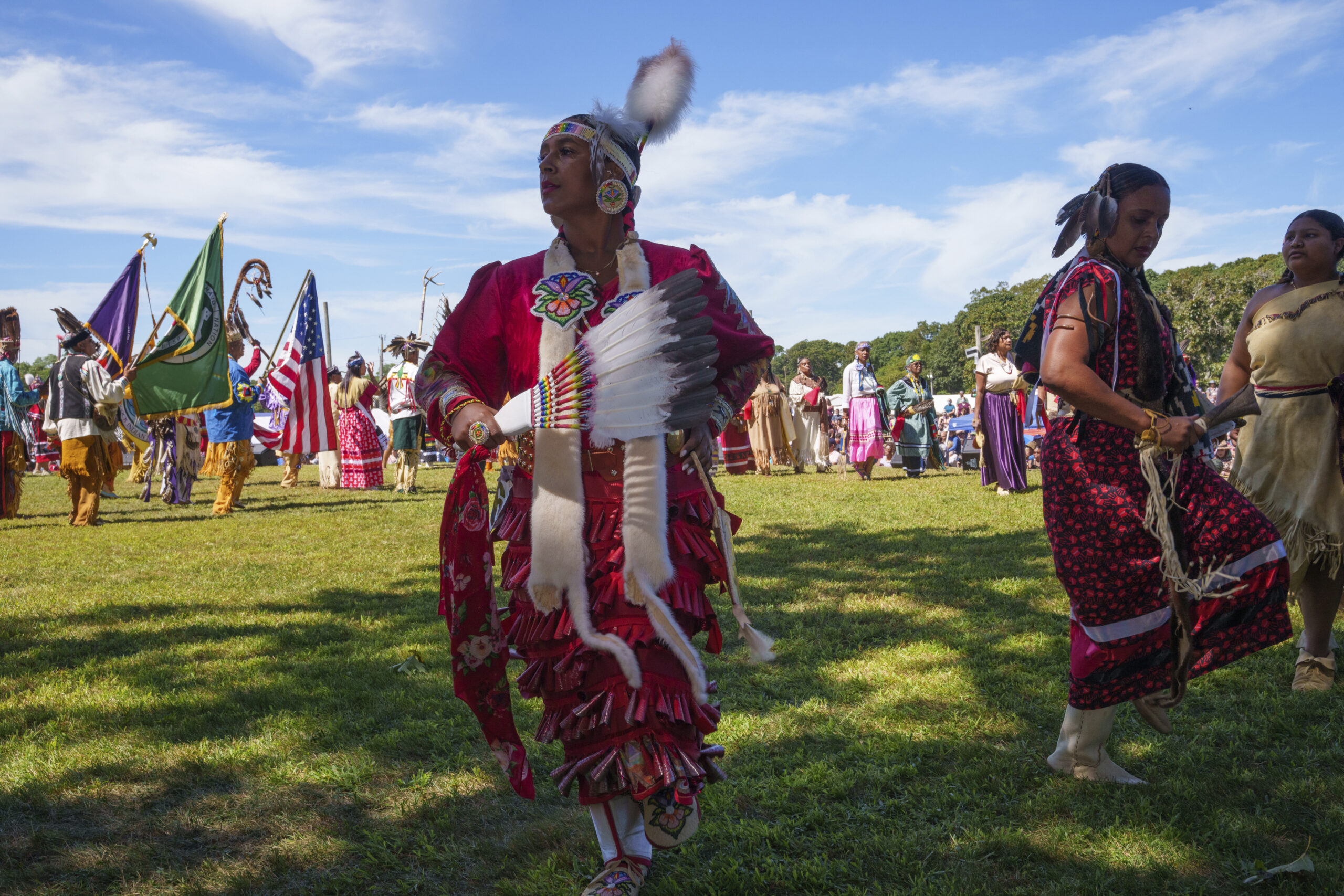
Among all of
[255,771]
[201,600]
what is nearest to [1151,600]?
[255,771]

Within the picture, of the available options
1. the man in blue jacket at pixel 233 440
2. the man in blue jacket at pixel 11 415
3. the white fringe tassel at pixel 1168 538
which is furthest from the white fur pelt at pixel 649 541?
the man in blue jacket at pixel 11 415

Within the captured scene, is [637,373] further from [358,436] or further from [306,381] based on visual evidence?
[358,436]

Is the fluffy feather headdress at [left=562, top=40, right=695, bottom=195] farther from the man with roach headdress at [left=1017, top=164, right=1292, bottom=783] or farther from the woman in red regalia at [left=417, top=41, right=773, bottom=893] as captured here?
the man with roach headdress at [left=1017, top=164, right=1292, bottom=783]

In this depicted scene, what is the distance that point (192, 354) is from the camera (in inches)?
410

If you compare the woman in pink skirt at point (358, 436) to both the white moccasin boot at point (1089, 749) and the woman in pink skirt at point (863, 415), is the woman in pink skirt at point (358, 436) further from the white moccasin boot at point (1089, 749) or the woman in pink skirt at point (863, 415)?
the white moccasin boot at point (1089, 749)

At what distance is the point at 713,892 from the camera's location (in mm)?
2523

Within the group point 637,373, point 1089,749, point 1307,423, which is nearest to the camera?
point 637,373

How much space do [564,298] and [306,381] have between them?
41.0 feet

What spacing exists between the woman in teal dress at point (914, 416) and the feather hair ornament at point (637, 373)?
526 inches

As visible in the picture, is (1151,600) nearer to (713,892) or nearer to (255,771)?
(713,892)

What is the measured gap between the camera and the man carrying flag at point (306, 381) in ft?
45.4

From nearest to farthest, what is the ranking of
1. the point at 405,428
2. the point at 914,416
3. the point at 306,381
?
1. the point at 306,381
2. the point at 405,428
3. the point at 914,416

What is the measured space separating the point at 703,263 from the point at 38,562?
7704 millimetres

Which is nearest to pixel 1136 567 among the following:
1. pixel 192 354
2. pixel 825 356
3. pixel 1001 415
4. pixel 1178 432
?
pixel 1178 432
